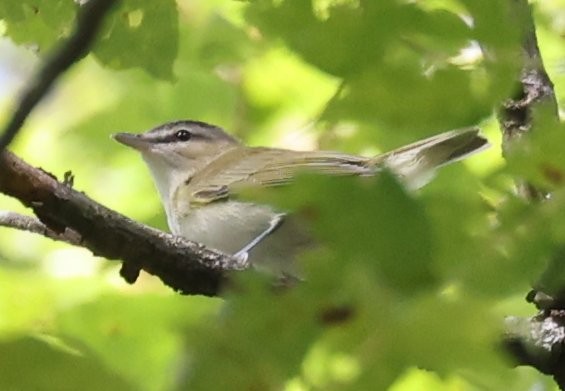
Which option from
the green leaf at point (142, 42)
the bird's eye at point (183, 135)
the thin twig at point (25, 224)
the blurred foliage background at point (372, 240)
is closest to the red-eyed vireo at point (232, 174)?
the bird's eye at point (183, 135)

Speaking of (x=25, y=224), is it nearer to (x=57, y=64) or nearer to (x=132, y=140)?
(x=57, y=64)

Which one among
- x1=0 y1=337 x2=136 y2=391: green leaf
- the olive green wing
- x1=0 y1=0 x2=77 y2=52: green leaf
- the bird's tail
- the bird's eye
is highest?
the bird's eye

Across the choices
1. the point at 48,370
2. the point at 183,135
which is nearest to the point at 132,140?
the point at 183,135

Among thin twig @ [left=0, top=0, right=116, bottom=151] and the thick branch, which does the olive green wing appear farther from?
thin twig @ [left=0, top=0, right=116, bottom=151]

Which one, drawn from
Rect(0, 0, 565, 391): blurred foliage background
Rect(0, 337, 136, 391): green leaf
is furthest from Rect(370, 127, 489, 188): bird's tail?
Rect(0, 337, 136, 391): green leaf

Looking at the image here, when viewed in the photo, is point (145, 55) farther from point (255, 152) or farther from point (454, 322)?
point (255, 152)
